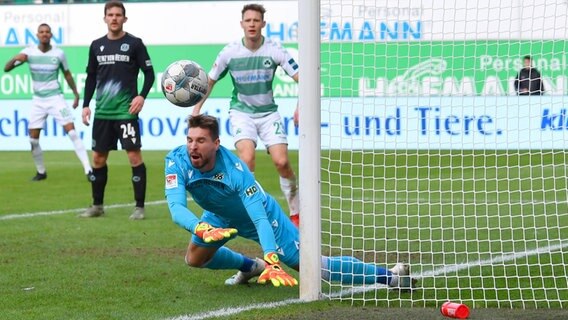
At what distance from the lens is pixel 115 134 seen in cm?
1245

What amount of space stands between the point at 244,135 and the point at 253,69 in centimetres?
67

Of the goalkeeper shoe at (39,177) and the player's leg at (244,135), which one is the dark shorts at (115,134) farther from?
the goalkeeper shoe at (39,177)

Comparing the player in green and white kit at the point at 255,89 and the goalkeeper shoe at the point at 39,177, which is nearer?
the player in green and white kit at the point at 255,89

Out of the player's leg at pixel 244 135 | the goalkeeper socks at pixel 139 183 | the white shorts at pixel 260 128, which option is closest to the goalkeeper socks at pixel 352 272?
the player's leg at pixel 244 135

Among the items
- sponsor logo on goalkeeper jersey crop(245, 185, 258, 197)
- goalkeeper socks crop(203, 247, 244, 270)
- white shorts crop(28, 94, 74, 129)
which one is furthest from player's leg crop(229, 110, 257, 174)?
white shorts crop(28, 94, 74, 129)

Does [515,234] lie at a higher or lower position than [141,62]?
lower

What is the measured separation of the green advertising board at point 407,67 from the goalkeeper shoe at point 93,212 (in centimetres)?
308

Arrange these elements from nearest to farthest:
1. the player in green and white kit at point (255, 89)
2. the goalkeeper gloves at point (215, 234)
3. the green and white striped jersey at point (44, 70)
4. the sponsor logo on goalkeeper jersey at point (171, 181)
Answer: the goalkeeper gloves at point (215, 234)
the sponsor logo on goalkeeper jersey at point (171, 181)
the player in green and white kit at point (255, 89)
the green and white striped jersey at point (44, 70)

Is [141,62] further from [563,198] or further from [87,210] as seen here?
[563,198]

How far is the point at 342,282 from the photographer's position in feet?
→ 24.7

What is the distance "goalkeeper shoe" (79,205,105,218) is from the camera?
41.4 feet

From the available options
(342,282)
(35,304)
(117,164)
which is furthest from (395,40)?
(117,164)

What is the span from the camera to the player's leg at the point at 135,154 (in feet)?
40.4

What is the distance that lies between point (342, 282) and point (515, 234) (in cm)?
360
